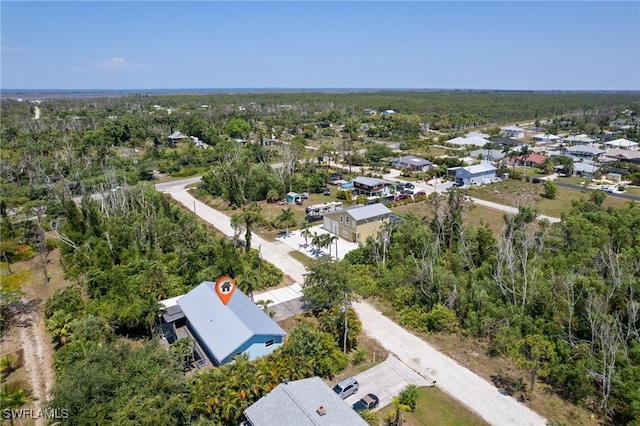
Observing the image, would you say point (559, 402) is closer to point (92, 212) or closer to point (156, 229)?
point (156, 229)

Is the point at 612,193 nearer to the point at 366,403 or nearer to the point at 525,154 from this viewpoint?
the point at 525,154

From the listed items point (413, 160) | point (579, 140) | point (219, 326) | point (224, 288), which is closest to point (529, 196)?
point (413, 160)

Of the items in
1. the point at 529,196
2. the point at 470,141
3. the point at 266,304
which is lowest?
the point at 266,304

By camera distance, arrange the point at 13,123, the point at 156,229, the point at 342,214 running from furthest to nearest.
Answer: the point at 13,123, the point at 342,214, the point at 156,229

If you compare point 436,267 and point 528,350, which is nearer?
point 528,350

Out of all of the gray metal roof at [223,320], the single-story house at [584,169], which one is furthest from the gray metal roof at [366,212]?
the single-story house at [584,169]

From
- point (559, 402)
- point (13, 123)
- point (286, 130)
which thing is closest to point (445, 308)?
point (559, 402)

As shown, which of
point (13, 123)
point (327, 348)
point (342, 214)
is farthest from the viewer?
point (13, 123)

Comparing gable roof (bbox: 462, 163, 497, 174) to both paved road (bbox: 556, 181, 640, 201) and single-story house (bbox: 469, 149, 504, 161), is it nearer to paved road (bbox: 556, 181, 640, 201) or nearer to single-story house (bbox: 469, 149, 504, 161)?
paved road (bbox: 556, 181, 640, 201)
